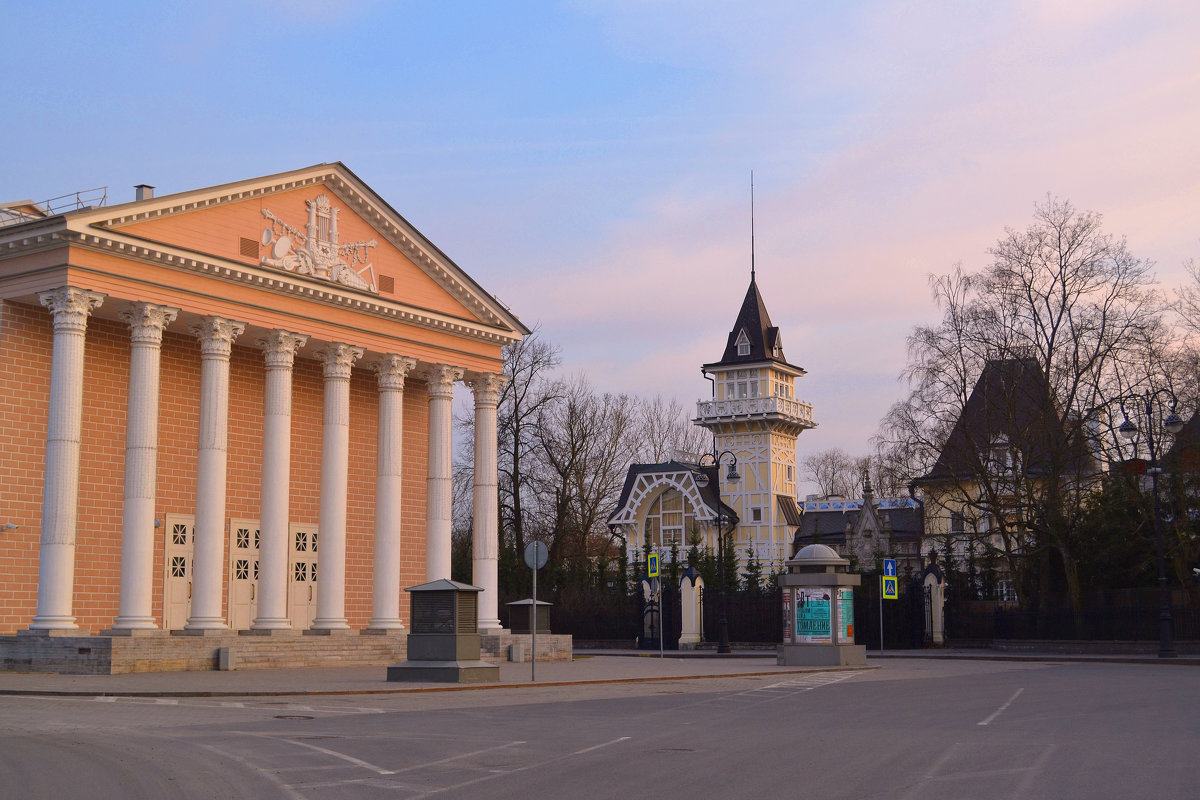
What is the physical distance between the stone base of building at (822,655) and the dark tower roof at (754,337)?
51787 mm

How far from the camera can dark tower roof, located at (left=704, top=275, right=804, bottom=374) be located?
84.0 m

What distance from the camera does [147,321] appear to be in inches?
1164

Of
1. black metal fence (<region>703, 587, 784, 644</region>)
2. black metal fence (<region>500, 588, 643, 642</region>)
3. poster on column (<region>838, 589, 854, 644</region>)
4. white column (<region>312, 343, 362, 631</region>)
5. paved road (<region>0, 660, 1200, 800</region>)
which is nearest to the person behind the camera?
paved road (<region>0, 660, 1200, 800</region>)

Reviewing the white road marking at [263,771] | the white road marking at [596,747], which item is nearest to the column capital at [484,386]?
the white road marking at [596,747]

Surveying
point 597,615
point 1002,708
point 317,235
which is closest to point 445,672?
point 1002,708

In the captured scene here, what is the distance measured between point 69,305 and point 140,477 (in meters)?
4.36

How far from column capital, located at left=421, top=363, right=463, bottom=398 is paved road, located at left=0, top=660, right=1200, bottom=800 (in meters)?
17.4

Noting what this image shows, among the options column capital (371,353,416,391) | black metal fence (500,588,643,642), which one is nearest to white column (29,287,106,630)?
column capital (371,353,416,391)

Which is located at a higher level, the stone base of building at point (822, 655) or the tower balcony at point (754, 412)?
the tower balcony at point (754, 412)

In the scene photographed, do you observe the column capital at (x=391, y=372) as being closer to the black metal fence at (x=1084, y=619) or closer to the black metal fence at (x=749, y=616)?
the black metal fence at (x=749, y=616)

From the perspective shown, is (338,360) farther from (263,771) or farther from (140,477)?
(263,771)

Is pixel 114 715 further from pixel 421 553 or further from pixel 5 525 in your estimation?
pixel 421 553

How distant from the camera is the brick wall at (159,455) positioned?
97.2 ft

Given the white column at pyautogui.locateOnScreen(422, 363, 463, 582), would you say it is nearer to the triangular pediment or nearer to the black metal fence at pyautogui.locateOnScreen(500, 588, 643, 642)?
the triangular pediment
